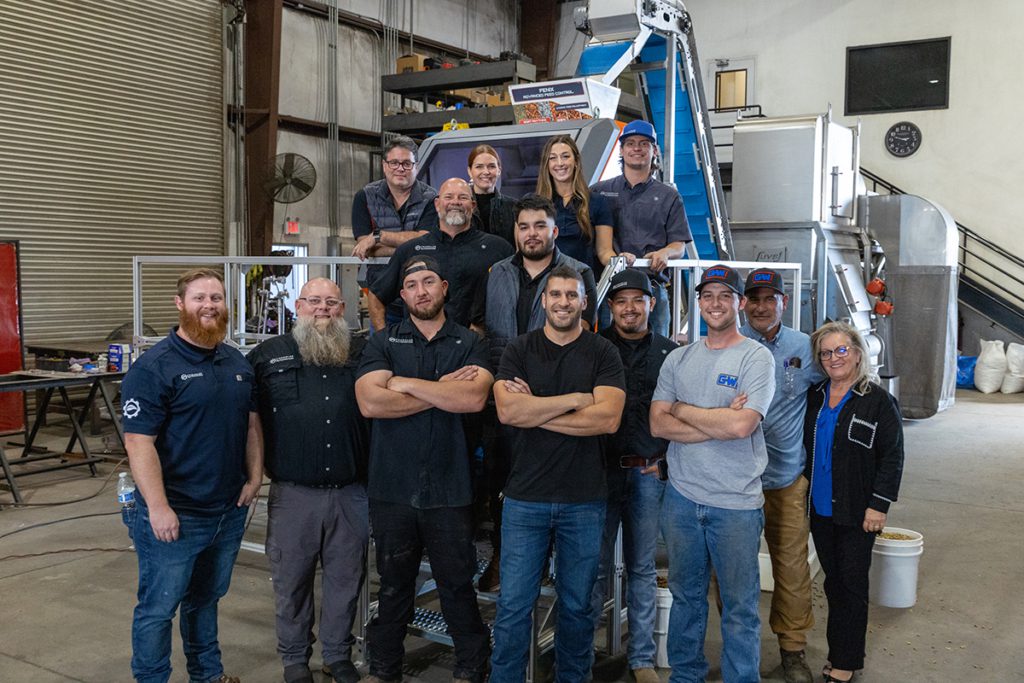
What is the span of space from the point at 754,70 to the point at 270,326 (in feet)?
37.5

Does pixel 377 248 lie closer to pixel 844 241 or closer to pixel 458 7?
pixel 844 241

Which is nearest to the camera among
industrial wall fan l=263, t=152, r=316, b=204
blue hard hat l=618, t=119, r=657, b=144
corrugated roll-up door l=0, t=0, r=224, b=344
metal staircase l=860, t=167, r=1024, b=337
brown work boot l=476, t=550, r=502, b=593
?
brown work boot l=476, t=550, r=502, b=593

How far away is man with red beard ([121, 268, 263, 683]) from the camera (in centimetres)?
355

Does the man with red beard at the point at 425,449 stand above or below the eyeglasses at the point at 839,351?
below

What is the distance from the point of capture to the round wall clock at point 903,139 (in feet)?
54.8

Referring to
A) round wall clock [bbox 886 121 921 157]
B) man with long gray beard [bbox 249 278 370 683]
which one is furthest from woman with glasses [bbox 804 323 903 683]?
round wall clock [bbox 886 121 921 157]

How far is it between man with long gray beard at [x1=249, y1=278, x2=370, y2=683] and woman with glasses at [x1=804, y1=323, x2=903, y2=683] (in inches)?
79.5

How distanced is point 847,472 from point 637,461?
0.89 meters

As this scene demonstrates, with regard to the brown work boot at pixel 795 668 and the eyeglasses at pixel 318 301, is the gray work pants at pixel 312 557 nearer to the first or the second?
the eyeglasses at pixel 318 301

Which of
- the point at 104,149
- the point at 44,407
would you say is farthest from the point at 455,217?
the point at 104,149

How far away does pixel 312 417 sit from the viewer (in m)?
4.02

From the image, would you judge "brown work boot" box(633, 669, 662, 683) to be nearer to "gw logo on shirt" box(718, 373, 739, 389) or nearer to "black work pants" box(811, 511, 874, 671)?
"black work pants" box(811, 511, 874, 671)

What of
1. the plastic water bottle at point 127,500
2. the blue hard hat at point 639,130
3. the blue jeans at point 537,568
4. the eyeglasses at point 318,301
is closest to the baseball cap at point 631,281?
the blue jeans at point 537,568

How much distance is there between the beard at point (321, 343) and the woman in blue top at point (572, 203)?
4.17 ft
